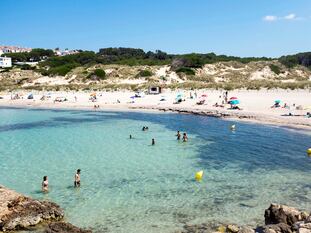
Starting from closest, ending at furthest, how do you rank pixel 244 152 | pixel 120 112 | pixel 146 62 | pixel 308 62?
pixel 244 152
pixel 120 112
pixel 146 62
pixel 308 62

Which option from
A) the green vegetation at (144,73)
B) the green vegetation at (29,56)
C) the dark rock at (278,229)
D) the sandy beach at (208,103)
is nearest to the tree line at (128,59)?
the green vegetation at (29,56)

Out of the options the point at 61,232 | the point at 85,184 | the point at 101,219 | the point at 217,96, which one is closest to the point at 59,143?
the point at 85,184

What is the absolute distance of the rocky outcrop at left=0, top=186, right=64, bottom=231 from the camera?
43.9 feet

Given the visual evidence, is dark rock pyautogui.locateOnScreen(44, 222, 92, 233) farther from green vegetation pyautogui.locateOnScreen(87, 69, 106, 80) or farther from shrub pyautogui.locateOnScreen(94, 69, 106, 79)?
shrub pyautogui.locateOnScreen(94, 69, 106, 79)

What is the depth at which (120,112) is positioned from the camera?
177ft

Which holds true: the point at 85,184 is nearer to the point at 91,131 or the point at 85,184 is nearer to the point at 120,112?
the point at 91,131

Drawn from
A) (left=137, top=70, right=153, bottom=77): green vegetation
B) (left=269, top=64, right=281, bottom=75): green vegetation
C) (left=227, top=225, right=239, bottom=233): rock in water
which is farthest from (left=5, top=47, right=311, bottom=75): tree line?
(left=227, top=225, right=239, bottom=233): rock in water

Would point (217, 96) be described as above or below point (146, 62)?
below

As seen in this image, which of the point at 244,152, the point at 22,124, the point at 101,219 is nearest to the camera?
the point at 101,219

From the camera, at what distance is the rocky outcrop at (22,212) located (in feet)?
43.9

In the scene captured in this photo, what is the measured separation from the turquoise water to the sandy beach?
14.9ft

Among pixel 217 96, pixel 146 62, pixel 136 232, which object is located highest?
pixel 146 62

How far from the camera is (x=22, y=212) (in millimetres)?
13820

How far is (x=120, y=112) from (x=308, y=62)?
85.4 metres
